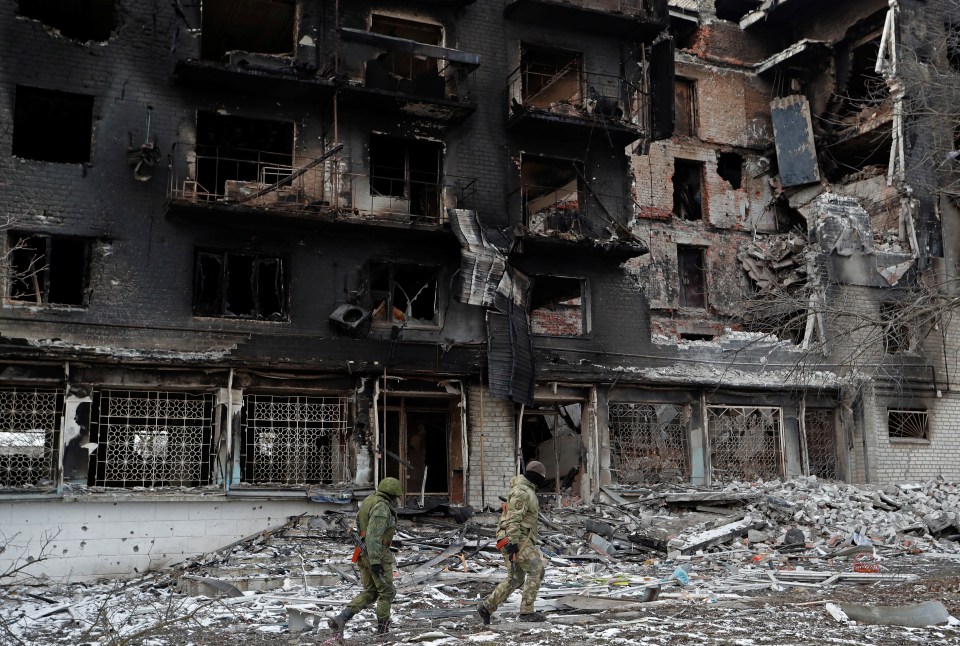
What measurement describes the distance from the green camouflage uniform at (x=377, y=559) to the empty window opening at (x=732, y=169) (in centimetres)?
2610

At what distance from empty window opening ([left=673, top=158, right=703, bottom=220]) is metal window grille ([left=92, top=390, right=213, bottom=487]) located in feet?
65.8

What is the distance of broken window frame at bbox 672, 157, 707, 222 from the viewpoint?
3278 centimetres

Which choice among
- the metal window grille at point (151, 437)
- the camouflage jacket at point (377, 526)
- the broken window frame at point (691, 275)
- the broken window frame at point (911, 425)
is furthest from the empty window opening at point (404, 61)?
the broken window frame at point (911, 425)

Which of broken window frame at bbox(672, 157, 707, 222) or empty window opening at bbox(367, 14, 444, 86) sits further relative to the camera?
broken window frame at bbox(672, 157, 707, 222)

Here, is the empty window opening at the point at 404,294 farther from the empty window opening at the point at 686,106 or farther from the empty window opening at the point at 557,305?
the empty window opening at the point at 686,106

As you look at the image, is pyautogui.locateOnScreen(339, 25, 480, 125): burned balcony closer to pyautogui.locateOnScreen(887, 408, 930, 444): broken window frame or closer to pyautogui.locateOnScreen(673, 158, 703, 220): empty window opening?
pyautogui.locateOnScreen(887, 408, 930, 444): broken window frame

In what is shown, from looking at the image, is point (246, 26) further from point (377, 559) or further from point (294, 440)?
point (377, 559)

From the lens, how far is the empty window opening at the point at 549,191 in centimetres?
2153

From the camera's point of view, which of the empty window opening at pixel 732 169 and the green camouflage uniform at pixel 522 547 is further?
the empty window opening at pixel 732 169

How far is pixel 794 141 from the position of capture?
31.4m

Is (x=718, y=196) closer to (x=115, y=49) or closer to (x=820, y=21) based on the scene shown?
(x=820, y=21)

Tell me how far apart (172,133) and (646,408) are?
1199 cm

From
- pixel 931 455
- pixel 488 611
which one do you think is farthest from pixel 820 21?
pixel 488 611

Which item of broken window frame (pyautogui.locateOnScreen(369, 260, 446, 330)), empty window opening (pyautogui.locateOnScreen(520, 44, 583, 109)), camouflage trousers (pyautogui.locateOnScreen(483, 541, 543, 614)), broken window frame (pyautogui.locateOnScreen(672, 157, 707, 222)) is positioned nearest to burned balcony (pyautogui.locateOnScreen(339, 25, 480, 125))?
empty window opening (pyautogui.locateOnScreen(520, 44, 583, 109))
